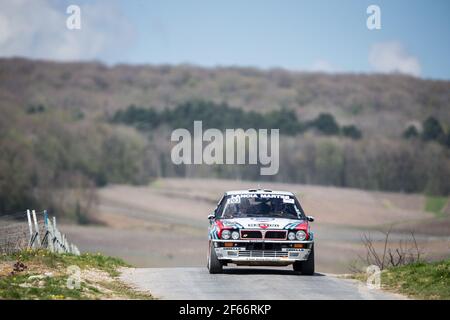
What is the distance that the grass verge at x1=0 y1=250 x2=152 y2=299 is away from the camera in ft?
57.8

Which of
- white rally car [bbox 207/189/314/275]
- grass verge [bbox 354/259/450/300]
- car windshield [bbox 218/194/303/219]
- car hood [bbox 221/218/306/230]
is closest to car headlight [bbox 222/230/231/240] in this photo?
white rally car [bbox 207/189/314/275]

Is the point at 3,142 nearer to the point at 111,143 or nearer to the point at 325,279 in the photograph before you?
the point at 111,143

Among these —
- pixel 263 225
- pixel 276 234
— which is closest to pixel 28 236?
pixel 263 225

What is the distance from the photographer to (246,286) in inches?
782

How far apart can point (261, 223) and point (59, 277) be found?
4384 millimetres

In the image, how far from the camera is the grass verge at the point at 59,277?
57.8 ft

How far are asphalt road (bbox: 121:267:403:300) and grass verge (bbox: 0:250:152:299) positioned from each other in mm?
573

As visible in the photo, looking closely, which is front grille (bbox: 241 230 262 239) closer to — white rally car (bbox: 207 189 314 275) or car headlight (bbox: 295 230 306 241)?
white rally car (bbox: 207 189 314 275)

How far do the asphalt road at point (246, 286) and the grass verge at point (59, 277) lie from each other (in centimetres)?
57

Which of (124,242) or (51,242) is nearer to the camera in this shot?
(51,242)

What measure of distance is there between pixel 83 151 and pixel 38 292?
146 m

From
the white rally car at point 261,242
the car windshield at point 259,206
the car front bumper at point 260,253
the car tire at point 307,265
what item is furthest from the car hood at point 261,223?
the car tire at point 307,265

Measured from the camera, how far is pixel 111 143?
561ft

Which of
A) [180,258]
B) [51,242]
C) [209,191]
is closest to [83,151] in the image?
[209,191]
